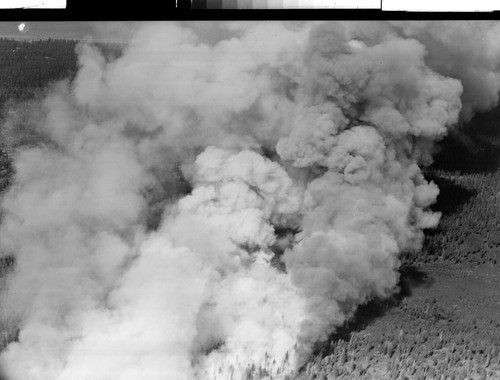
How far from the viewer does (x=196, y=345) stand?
270cm

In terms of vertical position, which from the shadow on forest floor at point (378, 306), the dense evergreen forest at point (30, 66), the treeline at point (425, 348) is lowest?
the treeline at point (425, 348)

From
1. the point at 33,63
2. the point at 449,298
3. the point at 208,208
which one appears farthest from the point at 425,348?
the point at 33,63

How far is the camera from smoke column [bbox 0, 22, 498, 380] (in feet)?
8.79

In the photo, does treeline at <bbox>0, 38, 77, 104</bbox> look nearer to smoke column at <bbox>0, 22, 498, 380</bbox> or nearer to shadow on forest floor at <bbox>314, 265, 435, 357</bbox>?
smoke column at <bbox>0, 22, 498, 380</bbox>

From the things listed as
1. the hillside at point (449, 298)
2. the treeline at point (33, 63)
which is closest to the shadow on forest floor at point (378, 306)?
the hillside at point (449, 298)

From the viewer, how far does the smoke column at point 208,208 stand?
8.79ft

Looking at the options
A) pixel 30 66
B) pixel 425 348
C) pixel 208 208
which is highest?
pixel 30 66

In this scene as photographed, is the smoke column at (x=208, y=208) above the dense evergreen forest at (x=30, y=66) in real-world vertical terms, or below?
below

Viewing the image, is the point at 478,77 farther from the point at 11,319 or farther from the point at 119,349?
the point at 11,319

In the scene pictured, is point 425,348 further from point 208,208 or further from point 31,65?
point 31,65

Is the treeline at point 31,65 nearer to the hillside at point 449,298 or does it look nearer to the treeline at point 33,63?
the treeline at point 33,63

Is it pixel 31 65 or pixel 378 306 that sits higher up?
pixel 31 65

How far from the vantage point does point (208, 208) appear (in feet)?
8.91

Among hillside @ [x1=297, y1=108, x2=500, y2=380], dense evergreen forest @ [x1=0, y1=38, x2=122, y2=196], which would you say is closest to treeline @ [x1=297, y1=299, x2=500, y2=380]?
hillside @ [x1=297, y1=108, x2=500, y2=380]
